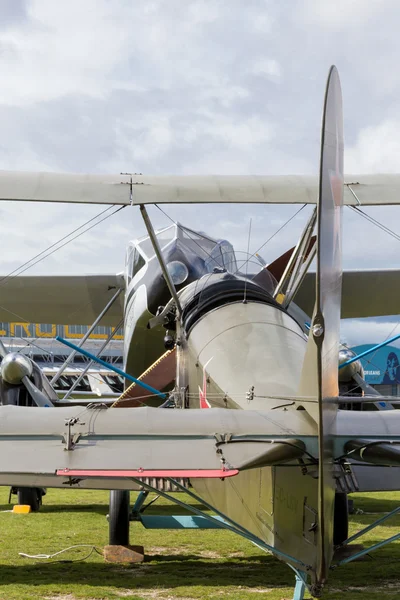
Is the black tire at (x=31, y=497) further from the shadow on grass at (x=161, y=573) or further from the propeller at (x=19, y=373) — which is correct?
the shadow on grass at (x=161, y=573)

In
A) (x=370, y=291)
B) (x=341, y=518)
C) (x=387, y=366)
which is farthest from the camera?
(x=387, y=366)

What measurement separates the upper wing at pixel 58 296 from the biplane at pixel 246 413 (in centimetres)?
802

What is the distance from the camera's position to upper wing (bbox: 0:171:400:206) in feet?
21.9

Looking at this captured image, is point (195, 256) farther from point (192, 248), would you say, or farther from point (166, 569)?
point (166, 569)

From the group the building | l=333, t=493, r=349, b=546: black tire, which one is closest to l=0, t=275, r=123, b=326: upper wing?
l=333, t=493, r=349, b=546: black tire

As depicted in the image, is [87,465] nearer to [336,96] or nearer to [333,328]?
[333,328]

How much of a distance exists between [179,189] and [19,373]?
20.9ft

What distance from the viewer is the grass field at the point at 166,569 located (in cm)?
689

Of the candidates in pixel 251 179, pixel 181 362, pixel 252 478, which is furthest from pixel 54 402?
pixel 252 478

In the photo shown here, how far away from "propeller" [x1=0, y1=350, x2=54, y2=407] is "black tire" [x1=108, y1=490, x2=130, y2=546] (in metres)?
4.09

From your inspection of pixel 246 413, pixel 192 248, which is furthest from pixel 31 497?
pixel 246 413

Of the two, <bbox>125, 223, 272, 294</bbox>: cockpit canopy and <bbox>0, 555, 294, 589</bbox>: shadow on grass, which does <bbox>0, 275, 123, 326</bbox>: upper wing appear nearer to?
<bbox>125, 223, 272, 294</bbox>: cockpit canopy

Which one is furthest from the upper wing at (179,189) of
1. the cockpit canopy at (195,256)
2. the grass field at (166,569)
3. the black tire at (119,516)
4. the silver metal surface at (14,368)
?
the silver metal surface at (14,368)

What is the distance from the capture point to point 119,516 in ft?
27.2
